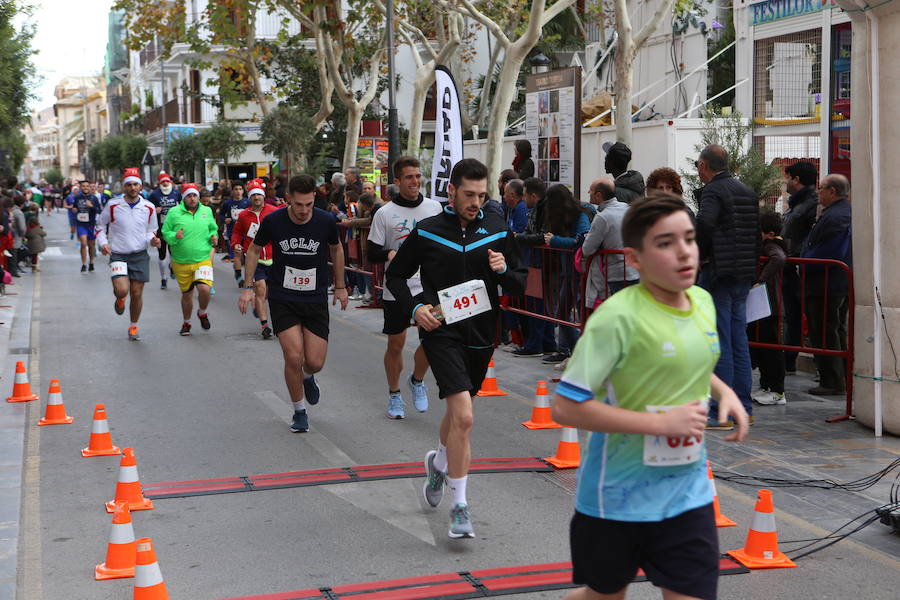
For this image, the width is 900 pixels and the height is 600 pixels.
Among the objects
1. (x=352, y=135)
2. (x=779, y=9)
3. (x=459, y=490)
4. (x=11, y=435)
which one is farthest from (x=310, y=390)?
(x=352, y=135)

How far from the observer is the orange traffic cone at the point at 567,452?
7.23 meters

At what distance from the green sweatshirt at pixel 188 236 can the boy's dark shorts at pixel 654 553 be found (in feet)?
38.3

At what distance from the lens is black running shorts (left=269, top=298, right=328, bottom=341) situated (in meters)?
8.33

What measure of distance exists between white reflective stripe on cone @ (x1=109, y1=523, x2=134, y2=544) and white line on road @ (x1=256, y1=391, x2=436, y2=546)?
1457 millimetres

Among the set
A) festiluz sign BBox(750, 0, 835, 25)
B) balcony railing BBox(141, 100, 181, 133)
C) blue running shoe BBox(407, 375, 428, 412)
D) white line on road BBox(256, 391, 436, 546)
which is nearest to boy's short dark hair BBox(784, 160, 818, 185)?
blue running shoe BBox(407, 375, 428, 412)

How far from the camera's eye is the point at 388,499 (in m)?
6.52

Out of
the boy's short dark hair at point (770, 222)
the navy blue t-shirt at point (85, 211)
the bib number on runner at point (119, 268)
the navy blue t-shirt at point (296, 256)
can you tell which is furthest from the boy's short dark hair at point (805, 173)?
the navy blue t-shirt at point (85, 211)

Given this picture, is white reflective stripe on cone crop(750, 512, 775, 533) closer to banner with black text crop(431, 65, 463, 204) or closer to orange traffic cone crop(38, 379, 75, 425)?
orange traffic cone crop(38, 379, 75, 425)

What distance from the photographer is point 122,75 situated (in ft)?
282

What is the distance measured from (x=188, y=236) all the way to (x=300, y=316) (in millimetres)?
6410

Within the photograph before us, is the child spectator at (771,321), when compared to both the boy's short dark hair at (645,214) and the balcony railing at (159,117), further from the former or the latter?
the balcony railing at (159,117)

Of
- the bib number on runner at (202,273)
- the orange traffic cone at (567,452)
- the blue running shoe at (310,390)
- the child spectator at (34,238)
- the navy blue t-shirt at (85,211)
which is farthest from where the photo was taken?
the navy blue t-shirt at (85,211)

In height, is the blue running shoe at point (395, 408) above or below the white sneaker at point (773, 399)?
above

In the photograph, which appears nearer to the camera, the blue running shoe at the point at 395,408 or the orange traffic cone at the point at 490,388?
the blue running shoe at the point at 395,408
